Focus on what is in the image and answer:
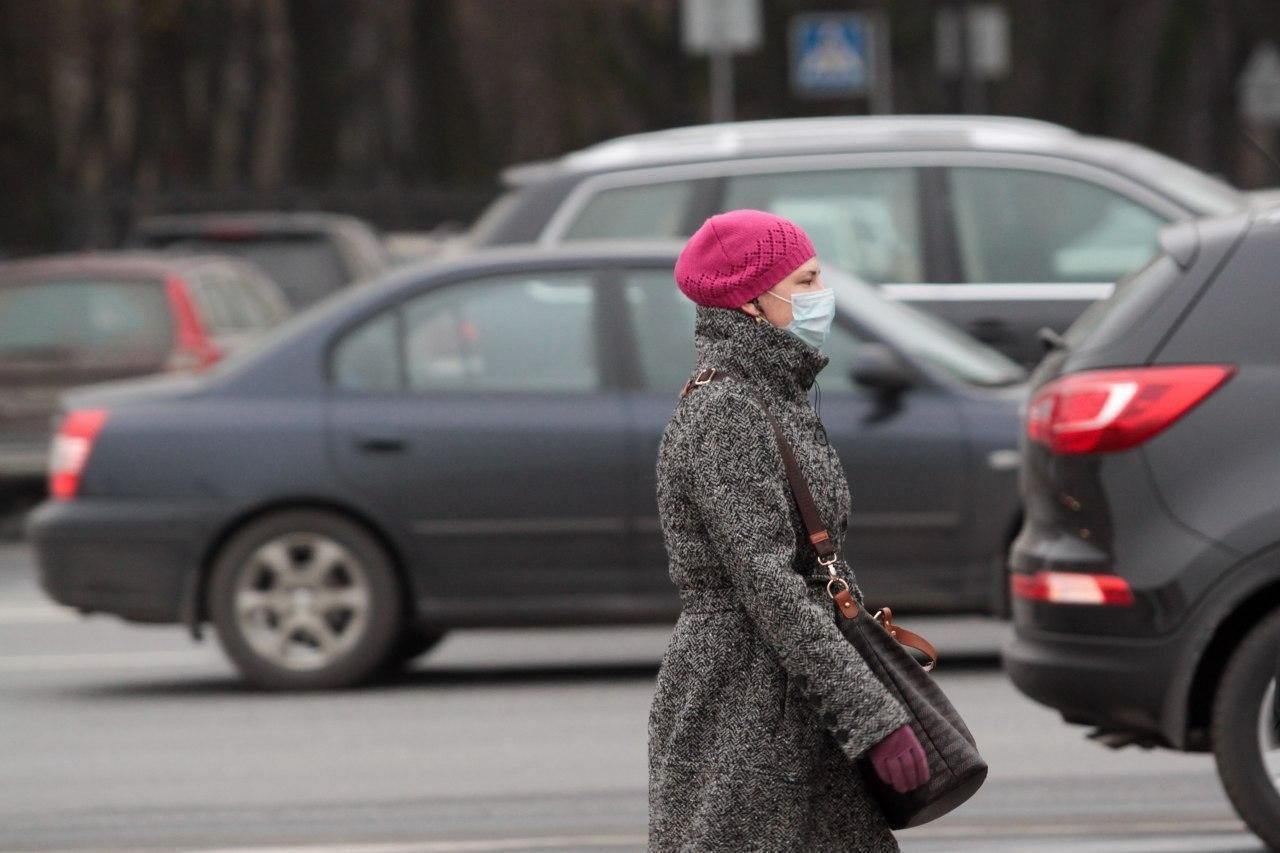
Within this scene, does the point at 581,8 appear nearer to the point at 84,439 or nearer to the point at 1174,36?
the point at 1174,36

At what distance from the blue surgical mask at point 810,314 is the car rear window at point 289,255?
15.2 meters

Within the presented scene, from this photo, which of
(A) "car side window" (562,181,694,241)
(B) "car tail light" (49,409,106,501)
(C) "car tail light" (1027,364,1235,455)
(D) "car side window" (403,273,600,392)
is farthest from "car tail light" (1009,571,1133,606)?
(A) "car side window" (562,181,694,241)

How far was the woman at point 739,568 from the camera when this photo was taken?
4.24 m

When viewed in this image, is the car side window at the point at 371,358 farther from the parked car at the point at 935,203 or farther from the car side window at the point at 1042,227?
the car side window at the point at 1042,227

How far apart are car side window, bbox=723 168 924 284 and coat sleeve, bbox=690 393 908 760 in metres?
6.76

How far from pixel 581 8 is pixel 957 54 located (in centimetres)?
826

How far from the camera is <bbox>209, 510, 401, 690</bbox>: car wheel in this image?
966 centimetres

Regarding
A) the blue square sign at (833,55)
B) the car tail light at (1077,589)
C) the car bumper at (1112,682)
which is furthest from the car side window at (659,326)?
the blue square sign at (833,55)

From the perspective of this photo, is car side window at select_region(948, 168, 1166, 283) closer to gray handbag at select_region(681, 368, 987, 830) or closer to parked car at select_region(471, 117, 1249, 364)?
parked car at select_region(471, 117, 1249, 364)

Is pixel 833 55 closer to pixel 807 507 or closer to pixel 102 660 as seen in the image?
pixel 102 660

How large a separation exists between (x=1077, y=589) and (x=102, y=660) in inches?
223

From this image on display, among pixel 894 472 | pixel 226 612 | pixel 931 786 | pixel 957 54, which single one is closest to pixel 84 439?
pixel 226 612

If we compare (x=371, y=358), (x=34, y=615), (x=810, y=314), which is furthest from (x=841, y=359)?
(x=810, y=314)

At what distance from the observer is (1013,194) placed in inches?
432
